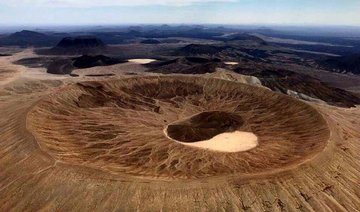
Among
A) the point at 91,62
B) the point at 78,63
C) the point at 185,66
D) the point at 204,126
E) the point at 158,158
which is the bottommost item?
the point at 78,63


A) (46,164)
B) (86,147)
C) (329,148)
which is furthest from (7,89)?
(329,148)

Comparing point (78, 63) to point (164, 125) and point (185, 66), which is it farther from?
point (164, 125)

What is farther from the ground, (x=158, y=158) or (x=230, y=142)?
(x=158, y=158)

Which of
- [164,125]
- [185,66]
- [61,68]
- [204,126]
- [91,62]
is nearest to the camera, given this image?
[164,125]

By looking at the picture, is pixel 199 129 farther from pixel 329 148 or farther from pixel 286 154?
pixel 329 148

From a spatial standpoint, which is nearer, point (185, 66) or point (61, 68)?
point (61, 68)

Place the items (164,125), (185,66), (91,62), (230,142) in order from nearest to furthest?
(230,142) < (164,125) < (185,66) < (91,62)

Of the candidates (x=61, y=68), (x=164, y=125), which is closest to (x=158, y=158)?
(x=164, y=125)
